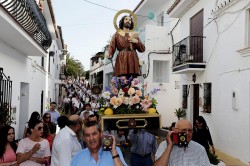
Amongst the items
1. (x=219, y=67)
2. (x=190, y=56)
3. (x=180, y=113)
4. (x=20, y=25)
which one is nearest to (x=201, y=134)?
(x=20, y=25)

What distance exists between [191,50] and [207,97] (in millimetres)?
1966

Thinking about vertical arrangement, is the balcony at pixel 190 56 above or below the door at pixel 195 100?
above

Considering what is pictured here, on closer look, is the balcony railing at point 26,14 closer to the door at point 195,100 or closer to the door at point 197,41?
the door at point 197,41

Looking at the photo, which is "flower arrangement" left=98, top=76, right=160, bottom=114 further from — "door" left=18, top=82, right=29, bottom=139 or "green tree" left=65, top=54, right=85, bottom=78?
"green tree" left=65, top=54, right=85, bottom=78

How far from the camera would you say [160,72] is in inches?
642

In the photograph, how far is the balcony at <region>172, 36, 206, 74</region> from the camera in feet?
35.2

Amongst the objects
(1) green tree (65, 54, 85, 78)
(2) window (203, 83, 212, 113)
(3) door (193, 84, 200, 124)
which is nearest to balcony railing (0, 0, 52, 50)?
(2) window (203, 83, 212, 113)

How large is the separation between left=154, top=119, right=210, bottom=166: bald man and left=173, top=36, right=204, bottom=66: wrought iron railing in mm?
8064

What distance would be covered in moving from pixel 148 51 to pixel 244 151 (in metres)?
8.26

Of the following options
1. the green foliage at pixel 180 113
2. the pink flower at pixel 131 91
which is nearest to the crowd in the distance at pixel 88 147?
the pink flower at pixel 131 91

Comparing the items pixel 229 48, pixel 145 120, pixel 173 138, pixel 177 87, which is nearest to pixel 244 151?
pixel 229 48

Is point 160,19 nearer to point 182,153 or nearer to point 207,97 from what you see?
point 207,97

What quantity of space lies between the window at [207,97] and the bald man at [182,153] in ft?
24.9

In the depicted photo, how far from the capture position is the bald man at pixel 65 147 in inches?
145
